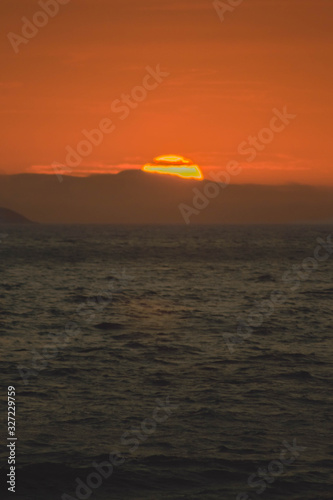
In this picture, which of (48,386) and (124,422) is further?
(48,386)

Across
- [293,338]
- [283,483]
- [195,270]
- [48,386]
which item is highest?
[195,270]

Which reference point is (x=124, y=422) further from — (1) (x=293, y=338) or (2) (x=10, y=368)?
(1) (x=293, y=338)

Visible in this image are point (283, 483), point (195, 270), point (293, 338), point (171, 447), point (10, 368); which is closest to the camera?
point (283, 483)

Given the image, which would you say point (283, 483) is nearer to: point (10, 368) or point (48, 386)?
point (48, 386)

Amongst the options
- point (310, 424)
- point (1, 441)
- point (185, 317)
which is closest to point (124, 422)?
point (1, 441)

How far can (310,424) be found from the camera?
16.6 meters

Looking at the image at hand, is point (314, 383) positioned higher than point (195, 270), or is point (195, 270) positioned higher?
point (195, 270)

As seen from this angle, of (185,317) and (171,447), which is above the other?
(185,317)

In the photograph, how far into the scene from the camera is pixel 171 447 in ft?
49.5

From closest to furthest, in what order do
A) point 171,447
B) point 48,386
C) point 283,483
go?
point 283,483, point 171,447, point 48,386

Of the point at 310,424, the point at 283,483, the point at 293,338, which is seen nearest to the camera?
the point at 283,483

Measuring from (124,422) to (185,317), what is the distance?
19.8 m

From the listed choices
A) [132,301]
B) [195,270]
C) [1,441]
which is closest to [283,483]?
[1,441]

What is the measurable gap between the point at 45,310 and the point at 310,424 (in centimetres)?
2554
